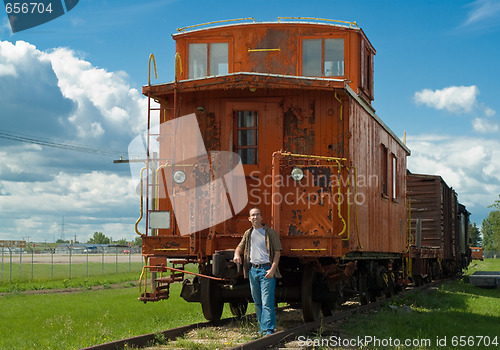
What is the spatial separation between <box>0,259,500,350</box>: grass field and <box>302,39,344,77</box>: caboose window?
4.72 meters

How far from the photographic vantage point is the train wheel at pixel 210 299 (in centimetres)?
1075

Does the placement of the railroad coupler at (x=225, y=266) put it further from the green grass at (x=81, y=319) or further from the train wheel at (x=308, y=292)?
the green grass at (x=81, y=319)

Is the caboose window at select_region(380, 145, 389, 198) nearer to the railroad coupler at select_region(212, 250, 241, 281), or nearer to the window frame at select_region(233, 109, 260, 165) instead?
the window frame at select_region(233, 109, 260, 165)

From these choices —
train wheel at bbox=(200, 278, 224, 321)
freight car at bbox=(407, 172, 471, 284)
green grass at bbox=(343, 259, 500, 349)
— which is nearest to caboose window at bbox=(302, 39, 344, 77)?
train wheel at bbox=(200, 278, 224, 321)

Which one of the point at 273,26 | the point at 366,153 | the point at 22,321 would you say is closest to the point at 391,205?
the point at 366,153

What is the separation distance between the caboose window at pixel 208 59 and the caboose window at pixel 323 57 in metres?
1.61

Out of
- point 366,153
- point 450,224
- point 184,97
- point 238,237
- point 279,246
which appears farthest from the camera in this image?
point 450,224

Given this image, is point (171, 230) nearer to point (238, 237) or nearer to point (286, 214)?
point (238, 237)

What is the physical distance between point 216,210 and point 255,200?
0.72 m

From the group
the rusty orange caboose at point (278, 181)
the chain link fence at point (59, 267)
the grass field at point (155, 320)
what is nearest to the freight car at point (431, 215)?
the grass field at point (155, 320)

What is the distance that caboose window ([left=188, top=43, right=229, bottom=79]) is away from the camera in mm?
12680

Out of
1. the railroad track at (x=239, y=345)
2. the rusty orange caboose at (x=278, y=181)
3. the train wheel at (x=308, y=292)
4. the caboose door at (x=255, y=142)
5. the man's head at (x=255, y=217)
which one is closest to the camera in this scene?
the railroad track at (x=239, y=345)

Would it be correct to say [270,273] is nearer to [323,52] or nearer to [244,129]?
[244,129]

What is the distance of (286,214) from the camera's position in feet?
32.8
